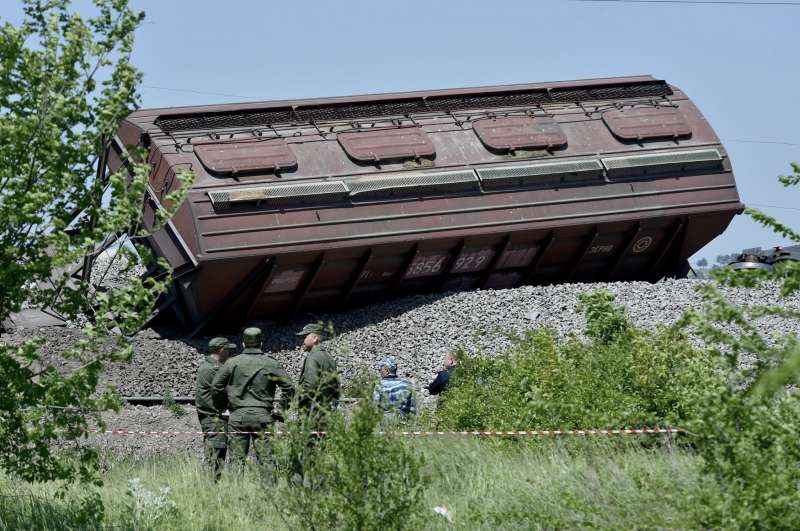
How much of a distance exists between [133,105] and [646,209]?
12986 mm

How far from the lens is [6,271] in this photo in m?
7.76

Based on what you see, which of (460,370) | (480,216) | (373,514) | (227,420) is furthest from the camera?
(480,216)

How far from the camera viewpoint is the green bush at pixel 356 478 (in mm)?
7410

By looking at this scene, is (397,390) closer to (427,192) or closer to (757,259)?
(427,192)

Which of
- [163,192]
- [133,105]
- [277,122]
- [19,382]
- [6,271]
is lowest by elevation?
[19,382]

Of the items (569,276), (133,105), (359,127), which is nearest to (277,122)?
(359,127)

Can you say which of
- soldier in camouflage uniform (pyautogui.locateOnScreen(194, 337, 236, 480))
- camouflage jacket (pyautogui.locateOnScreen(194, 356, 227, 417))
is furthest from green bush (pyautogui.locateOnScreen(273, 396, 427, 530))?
camouflage jacket (pyautogui.locateOnScreen(194, 356, 227, 417))

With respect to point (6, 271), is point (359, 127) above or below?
above

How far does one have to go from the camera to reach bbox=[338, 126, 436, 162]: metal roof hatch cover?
1861 cm

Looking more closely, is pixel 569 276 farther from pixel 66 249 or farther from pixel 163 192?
pixel 66 249

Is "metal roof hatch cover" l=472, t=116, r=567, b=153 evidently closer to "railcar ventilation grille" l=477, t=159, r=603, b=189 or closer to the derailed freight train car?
the derailed freight train car

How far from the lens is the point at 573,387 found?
37.8 ft

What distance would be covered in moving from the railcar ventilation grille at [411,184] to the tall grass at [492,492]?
774 centimetres

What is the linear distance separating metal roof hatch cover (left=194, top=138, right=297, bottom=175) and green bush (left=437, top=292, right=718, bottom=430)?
591 centimetres
